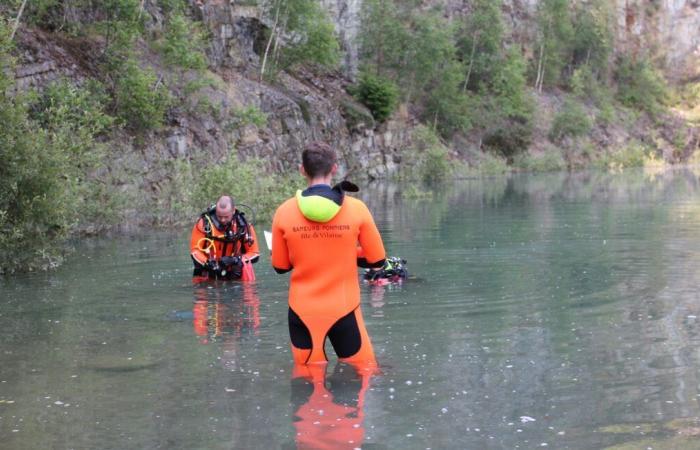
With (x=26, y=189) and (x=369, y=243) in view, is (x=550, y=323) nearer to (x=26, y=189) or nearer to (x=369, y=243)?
(x=369, y=243)

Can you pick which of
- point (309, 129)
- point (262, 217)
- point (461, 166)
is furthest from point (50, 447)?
point (461, 166)

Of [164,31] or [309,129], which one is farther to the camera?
[309,129]

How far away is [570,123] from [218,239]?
211 ft

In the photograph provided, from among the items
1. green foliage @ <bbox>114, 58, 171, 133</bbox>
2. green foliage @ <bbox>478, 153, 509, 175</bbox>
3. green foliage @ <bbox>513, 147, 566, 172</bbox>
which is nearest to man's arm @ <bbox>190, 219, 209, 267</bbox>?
green foliage @ <bbox>114, 58, 171, 133</bbox>

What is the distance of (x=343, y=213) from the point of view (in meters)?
7.34

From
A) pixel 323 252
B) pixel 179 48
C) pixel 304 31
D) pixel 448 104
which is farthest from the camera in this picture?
pixel 448 104

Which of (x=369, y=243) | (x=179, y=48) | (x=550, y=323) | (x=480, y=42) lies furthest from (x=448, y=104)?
(x=369, y=243)

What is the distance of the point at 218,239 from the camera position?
1368cm

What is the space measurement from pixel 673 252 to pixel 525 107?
2227 inches

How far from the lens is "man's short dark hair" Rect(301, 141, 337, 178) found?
23.7 feet

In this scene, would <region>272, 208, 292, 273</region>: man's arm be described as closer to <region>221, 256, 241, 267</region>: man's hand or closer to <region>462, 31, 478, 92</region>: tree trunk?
<region>221, 256, 241, 267</region>: man's hand

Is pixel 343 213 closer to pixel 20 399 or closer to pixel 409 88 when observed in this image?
pixel 20 399

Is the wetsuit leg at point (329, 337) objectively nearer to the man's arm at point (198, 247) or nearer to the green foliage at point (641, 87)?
the man's arm at point (198, 247)

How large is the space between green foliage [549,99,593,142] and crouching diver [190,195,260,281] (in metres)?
63.7
